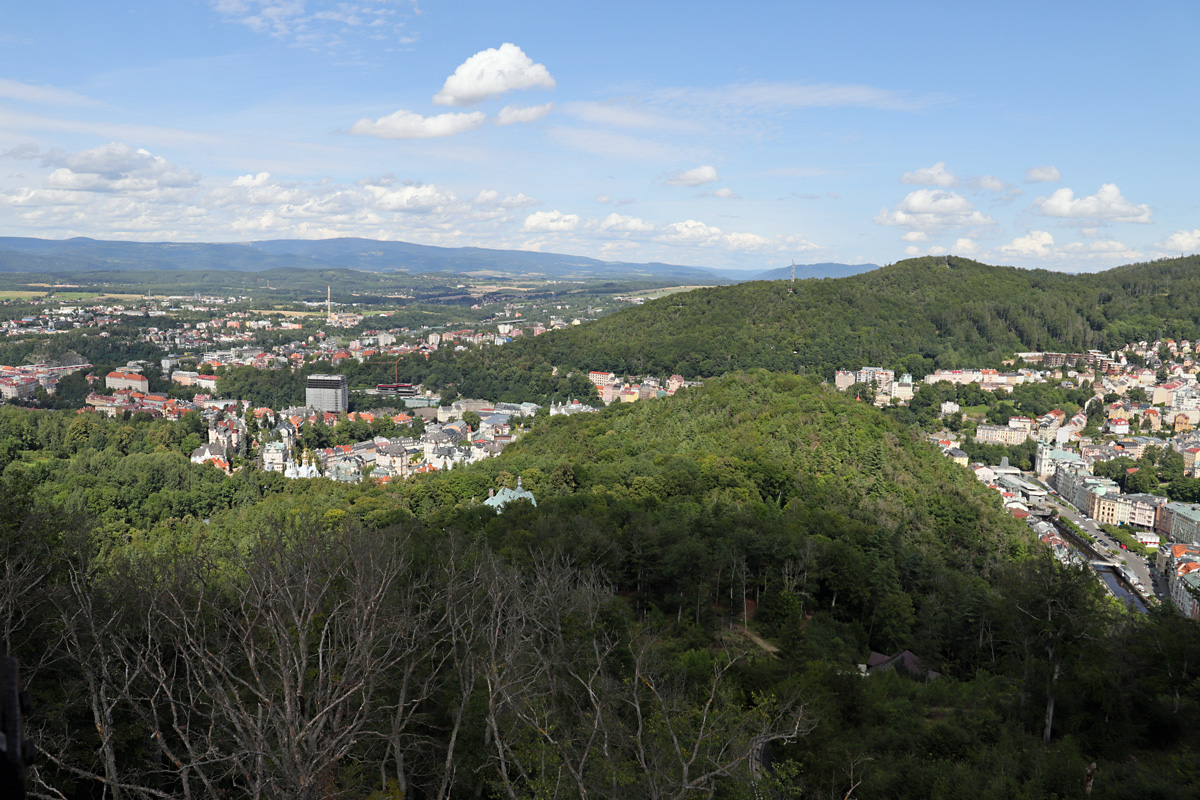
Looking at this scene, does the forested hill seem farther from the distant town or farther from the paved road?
the paved road

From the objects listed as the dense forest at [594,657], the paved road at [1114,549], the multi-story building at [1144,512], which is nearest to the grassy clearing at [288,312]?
the dense forest at [594,657]

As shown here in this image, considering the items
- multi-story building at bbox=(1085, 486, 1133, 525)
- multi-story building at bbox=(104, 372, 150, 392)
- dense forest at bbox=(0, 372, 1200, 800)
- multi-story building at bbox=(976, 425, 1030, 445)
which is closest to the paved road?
multi-story building at bbox=(1085, 486, 1133, 525)

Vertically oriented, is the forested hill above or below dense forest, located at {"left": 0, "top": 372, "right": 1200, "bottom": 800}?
above

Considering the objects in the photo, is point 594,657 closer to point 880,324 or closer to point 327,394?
point 327,394

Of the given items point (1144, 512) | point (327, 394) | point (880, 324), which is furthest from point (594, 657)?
point (880, 324)

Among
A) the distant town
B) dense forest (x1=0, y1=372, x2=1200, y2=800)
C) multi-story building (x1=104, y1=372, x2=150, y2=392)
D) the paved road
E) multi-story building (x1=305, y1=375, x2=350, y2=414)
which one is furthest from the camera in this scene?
multi-story building (x1=104, y1=372, x2=150, y2=392)

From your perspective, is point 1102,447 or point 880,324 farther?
point 880,324

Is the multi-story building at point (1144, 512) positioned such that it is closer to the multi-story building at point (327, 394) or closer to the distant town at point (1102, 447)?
the distant town at point (1102, 447)
